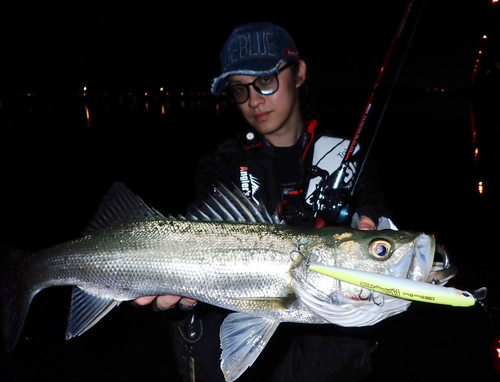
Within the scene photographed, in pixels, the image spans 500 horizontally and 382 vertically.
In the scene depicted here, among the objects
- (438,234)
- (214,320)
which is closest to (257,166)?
(214,320)

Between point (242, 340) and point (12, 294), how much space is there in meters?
1.63

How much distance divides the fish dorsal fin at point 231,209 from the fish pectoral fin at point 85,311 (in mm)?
768

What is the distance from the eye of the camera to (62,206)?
848cm

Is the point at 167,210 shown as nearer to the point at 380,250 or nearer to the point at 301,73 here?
the point at 301,73

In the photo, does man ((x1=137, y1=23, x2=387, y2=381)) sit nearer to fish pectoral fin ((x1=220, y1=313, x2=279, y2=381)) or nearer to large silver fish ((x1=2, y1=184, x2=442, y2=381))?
large silver fish ((x1=2, y1=184, x2=442, y2=381))

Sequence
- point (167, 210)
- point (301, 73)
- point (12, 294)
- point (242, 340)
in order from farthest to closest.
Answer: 1. point (167, 210)
2. point (301, 73)
3. point (12, 294)
4. point (242, 340)

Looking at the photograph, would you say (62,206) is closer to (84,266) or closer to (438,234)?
(84,266)

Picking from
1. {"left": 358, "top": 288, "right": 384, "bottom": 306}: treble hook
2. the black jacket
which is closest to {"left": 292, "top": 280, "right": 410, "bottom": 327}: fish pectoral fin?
{"left": 358, "top": 288, "right": 384, "bottom": 306}: treble hook

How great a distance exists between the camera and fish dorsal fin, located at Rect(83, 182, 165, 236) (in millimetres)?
2057

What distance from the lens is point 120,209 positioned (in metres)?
2.09

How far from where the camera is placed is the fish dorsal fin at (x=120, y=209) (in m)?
2.06

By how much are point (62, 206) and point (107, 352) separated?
6283 mm

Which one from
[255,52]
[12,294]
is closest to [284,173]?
[255,52]

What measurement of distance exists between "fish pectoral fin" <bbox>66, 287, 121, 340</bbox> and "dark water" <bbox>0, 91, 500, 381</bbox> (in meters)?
0.77
